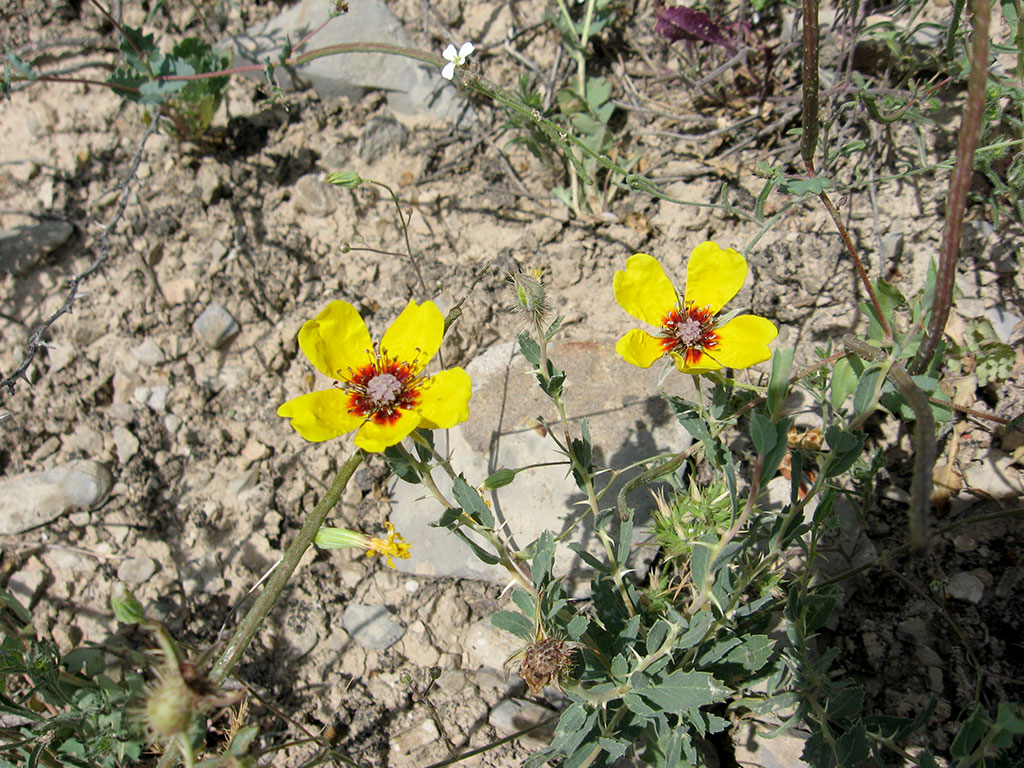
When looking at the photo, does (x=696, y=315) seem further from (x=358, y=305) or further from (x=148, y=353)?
(x=148, y=353)

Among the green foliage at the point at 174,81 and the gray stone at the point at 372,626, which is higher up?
the green foliage at the point at 174,81

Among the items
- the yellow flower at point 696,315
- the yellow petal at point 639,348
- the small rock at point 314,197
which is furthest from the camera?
the small rock at point 314,197

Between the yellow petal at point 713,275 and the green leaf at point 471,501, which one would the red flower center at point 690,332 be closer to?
the yellow petal at point 713,275

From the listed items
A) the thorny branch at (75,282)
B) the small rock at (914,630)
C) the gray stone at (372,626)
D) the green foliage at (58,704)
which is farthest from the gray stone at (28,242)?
the small rock at (914,630)

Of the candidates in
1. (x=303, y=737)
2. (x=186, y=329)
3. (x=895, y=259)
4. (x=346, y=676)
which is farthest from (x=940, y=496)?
(x=186, y=329)

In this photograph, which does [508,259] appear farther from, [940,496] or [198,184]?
[940,496]

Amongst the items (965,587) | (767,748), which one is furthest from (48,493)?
(965,587)
